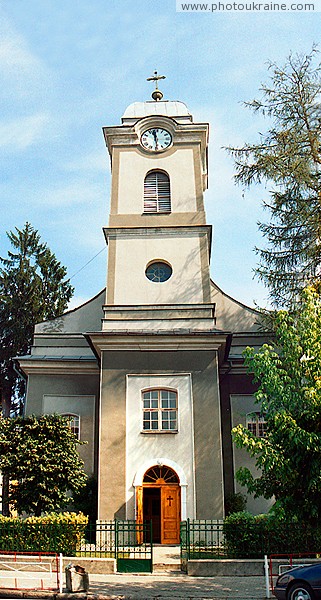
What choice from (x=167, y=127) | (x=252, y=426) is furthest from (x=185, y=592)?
(x=167, y=127)

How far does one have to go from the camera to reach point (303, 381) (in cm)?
1341

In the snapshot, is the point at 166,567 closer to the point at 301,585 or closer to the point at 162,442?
the point at 162,442

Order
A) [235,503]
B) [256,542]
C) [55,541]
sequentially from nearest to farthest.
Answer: [256,542] → [55,541] → [235,503]

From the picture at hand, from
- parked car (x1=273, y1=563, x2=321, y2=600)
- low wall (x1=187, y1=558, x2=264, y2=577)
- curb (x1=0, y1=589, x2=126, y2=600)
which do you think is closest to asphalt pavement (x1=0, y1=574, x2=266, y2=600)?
curb (x1=0, y1=589, x2=126, y2=600)

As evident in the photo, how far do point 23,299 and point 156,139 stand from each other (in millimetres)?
14107

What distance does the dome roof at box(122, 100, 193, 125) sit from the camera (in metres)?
25.6

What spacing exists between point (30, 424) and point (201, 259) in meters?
8.52

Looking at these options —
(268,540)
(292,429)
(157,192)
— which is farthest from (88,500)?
(157,192)

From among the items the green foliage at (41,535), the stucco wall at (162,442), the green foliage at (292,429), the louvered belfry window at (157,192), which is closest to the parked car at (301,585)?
the green foliage at (292,429)

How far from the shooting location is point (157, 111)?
85.6ft

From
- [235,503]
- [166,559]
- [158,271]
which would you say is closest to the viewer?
[166,559]

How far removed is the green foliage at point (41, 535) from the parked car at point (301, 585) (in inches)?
251

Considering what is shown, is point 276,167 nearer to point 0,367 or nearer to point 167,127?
point 167,127

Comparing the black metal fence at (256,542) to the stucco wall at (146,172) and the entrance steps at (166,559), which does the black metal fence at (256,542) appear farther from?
the stucco wall at (146,172)
